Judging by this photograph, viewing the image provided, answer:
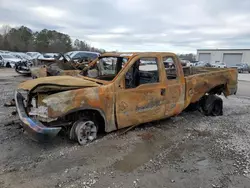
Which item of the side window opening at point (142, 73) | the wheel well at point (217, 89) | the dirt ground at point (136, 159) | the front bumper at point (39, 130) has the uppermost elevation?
the side window opening at point (142, 73)

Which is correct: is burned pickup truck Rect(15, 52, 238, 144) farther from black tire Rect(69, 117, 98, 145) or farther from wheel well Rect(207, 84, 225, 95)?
wheel well Rect(207, 84, 225, 95)

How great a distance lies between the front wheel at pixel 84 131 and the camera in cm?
407

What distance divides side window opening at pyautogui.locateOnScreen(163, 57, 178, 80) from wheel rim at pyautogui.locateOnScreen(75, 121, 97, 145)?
2.07m

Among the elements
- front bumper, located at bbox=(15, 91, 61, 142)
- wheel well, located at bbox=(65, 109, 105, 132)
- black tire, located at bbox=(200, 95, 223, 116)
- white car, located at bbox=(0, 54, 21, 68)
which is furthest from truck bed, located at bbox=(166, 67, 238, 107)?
white car, located at bbox=(0, 54, 21, 68)

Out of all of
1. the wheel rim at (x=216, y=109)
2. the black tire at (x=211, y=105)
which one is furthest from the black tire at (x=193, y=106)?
the wheel rim at (x=216, y=109)

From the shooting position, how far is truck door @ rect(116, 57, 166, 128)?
4.39 m

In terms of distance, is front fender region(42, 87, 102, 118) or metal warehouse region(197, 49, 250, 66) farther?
metal warehouse region(197, 49, 250, 66)

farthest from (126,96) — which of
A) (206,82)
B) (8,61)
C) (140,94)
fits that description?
(8,61)

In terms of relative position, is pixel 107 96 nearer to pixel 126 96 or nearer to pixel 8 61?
pixel 126 96

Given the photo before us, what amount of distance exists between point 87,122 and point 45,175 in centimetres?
119

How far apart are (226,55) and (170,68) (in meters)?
56.5

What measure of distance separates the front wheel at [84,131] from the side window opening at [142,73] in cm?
103

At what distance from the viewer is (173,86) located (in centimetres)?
510

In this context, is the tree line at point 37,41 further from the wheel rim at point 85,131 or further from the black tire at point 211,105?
the wheel rim at point 85,131
